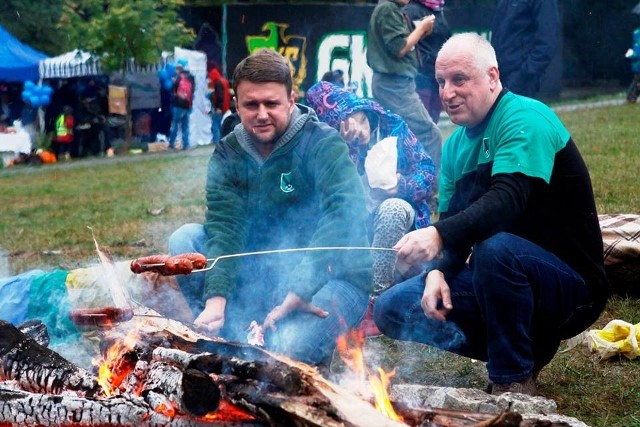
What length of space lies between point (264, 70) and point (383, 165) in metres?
1.79

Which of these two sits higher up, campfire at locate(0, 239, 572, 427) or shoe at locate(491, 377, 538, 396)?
campfire at locate(0, 239, 572, 427)

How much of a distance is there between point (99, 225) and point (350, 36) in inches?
521

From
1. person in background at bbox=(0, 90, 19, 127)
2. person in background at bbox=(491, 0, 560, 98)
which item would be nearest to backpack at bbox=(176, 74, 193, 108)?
person in background at bbox=(0, 90, 19, 127)

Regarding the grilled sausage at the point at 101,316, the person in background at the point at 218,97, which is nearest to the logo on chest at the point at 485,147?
the grilled sausage at the point at 101,316

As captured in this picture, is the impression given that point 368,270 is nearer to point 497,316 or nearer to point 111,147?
point 497,316

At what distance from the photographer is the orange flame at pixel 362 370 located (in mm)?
3162

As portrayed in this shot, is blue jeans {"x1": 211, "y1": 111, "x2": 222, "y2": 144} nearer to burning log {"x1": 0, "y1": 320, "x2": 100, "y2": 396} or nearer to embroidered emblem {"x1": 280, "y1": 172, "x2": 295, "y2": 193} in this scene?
embroidered emblem {"x1": 280, "y1": 172, "x2": 295, "y2": 193}

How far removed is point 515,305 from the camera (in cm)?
387

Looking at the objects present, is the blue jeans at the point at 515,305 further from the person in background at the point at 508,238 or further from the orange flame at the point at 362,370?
the orange flame at the point at 362,370

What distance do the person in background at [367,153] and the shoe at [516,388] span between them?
69.2 inches

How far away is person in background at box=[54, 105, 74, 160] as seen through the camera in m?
21.4

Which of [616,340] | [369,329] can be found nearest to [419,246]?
[616,340]

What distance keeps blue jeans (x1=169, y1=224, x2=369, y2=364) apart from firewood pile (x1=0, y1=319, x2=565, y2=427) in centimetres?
79

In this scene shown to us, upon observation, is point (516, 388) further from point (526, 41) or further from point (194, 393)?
point (526, 41)
